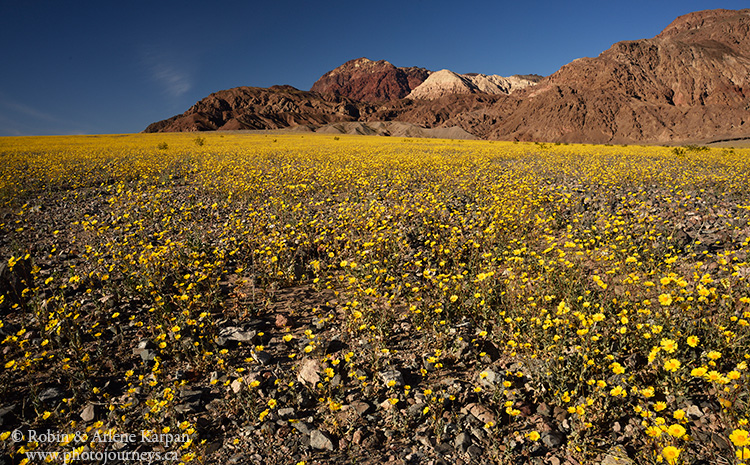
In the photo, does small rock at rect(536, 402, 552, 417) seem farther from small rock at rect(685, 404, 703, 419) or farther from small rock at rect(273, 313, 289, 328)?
small rock at rect(273, 313, 289, 328)

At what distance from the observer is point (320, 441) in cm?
292

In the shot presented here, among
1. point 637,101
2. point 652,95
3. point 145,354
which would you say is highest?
point 652,95

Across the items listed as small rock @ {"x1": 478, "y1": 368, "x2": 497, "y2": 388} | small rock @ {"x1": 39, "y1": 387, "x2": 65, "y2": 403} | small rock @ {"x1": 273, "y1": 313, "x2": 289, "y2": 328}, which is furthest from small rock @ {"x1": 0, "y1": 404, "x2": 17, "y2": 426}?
small rock @ {"x1": 478, "y1": 368, "x2": 497, "y2": 388}

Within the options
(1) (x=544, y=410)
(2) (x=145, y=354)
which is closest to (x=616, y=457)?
(1) (x=544, y=410)

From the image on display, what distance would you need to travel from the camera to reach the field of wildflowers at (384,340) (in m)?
2.91

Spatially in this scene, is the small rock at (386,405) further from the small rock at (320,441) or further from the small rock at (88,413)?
the small rock at (88,413)

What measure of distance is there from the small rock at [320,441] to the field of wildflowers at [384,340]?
0.01m

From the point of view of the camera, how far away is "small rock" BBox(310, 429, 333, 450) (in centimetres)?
290

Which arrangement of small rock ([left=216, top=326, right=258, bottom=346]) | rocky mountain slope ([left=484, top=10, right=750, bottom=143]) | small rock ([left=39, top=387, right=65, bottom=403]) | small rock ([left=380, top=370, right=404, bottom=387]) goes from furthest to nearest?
rocky mountain slope ([left=484, top=10, right=750, bottom=143]) < small rock ([left=216, top=326, right=258, bottom=346]) < small rock ([left=380, top=370, right=404, bottom=387]) < small rock ([left=39, top=387, right=65, bottom=403])

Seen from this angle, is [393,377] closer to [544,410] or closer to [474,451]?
[474,451]

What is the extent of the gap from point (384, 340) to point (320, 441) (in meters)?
1.46

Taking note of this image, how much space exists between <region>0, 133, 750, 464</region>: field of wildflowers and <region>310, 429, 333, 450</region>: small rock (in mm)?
13

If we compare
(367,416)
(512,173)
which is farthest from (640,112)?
(367,416)

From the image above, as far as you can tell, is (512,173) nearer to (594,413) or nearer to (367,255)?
(367,255)
